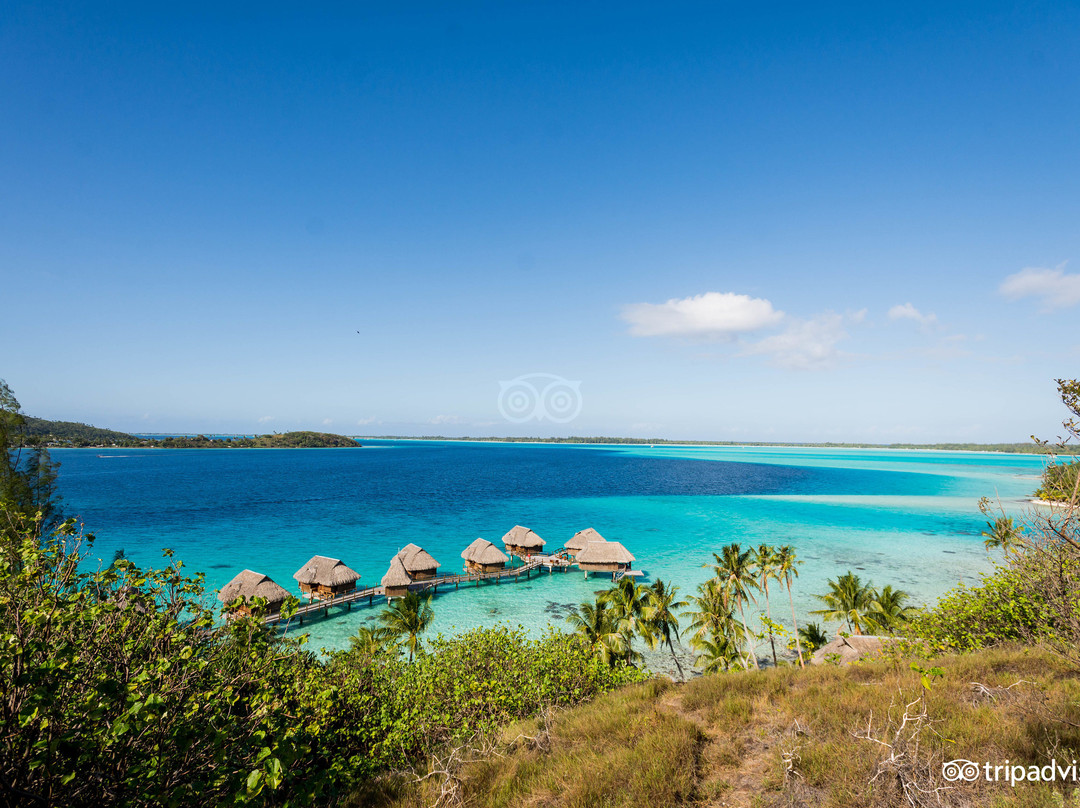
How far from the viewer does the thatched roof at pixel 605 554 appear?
31.1m

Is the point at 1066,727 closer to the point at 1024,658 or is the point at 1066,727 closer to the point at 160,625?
the point at 1024,658

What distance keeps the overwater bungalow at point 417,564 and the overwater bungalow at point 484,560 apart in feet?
9.53

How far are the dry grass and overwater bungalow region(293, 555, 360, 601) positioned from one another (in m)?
21.3

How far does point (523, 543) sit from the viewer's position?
3391 cm

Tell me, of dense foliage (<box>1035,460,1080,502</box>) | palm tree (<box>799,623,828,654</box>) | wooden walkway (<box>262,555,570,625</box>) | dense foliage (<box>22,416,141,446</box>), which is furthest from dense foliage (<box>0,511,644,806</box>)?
dense foliage (<box>22,416,141,446</box>)

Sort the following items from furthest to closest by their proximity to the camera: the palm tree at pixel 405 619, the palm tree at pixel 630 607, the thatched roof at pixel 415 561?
the thatched roof at pixel 415 561 < the palm tree at pixel 405 619 < the palm tree at pixel 630 607

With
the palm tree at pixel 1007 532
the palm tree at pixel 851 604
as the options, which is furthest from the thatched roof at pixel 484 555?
the palm tree at pixel 1007 532

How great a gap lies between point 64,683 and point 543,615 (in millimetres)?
24108

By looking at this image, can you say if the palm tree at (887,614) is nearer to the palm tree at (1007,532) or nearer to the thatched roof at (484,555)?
the palm tree at (1007,532)

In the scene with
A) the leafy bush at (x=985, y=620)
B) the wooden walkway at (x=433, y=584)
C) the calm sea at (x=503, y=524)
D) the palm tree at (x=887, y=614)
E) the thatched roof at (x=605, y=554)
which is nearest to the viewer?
the leafy bush at (x=985, y=620)

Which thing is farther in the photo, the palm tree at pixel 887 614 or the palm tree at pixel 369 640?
the palm tree at pixel 887 614

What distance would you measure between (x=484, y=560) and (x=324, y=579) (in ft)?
32.6

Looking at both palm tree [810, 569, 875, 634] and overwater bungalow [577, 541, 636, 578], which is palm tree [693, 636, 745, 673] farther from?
overwater bungalow [577, 541, 636, 578]

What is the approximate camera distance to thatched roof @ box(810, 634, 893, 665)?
15.8 metres
